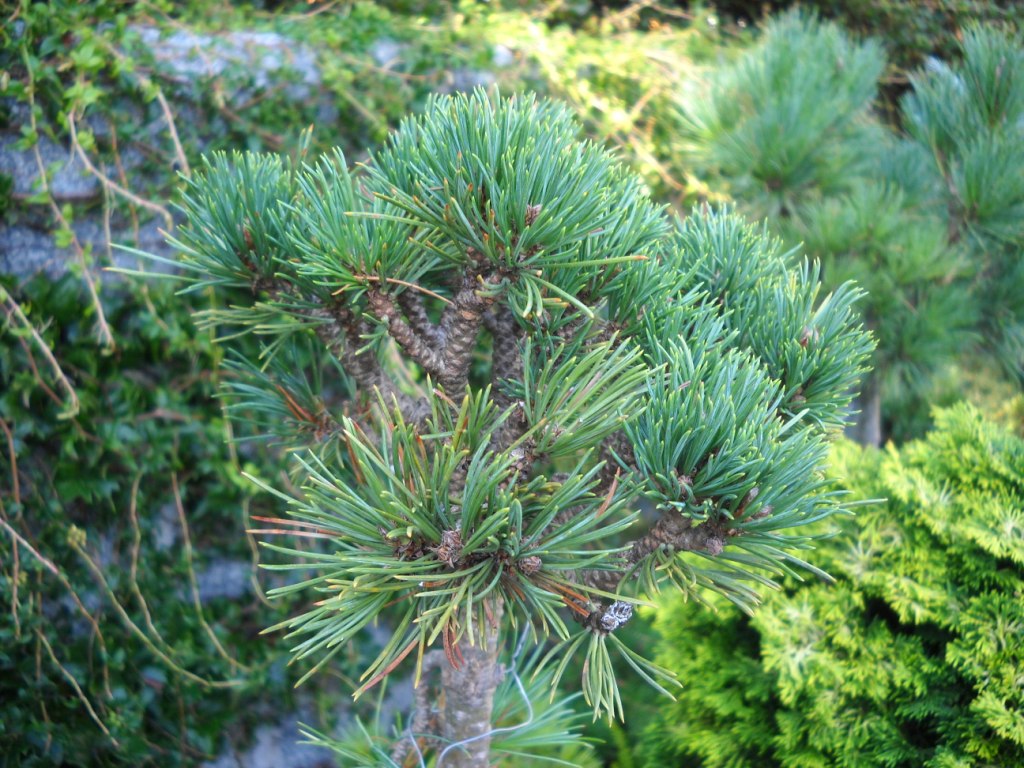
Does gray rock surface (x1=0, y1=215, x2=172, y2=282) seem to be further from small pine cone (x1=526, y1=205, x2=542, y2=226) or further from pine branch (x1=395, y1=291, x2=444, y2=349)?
small pine cone (x1=526, y1=205, x2=542, y2=226)

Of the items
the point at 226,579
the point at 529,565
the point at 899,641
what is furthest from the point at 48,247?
the point at 899,641

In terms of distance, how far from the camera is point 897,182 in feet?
5.23

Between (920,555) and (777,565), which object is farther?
(920,555)

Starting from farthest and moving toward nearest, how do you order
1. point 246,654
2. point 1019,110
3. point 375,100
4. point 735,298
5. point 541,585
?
point 375,100, point 246,654, point 1019,110, point 735,298, point 541,585

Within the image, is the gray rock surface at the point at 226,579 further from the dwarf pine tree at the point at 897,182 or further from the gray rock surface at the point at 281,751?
the dwarf pine tree at the point at 897,182

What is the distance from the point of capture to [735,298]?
0.82m

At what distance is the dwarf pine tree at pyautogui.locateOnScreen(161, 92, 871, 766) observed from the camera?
0.62 m

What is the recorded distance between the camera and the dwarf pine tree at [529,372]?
0.62 meters

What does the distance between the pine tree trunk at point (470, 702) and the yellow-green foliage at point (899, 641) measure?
0.45 m

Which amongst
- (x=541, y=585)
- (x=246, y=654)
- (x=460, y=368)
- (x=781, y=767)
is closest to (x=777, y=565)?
(x=541, y=585)

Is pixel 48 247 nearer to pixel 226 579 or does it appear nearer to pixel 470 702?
pixel 226 579

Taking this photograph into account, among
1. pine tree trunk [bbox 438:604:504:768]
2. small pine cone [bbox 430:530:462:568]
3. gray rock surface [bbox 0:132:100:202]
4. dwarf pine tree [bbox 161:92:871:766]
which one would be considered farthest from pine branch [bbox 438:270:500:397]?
gray rock surface [bbox 0:132:100:202]

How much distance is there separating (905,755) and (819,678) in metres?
0.14

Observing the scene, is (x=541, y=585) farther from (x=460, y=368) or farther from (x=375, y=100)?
(x=375, y=100)
